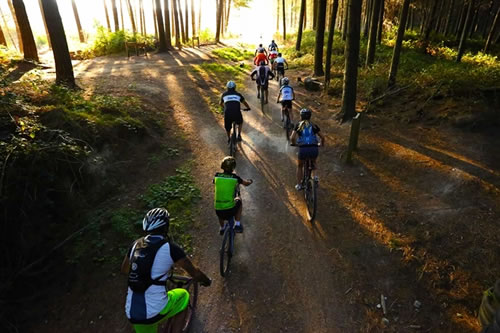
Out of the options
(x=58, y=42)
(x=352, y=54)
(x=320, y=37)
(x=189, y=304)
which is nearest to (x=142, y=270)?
(x=189, y=304)

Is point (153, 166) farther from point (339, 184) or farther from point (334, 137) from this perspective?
point (334, 137)

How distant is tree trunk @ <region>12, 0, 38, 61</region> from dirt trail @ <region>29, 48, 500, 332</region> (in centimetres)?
1073

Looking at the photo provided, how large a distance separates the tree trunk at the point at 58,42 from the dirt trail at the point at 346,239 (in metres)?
5.18

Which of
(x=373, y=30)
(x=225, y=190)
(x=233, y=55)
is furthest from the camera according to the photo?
(x=233, y=55)

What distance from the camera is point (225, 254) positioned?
251 inches

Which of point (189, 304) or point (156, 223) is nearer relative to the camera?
point (156, 223)

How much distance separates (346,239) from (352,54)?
8.43 m

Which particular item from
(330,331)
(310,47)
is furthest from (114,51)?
(330,331)

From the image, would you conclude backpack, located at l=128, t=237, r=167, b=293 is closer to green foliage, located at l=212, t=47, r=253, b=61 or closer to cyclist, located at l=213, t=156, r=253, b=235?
cyclist, located at l=213, t=156, r=253, b=235

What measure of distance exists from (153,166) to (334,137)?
7264 mm

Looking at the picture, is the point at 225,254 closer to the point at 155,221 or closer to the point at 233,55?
the point at 155,221

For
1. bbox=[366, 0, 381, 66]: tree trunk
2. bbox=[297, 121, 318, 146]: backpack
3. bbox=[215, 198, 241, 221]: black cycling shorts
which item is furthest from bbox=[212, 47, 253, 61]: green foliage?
bbox=[215, 198, 241, 221]: black cycling shorts

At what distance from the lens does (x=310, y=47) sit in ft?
93.9

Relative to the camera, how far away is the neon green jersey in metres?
5.72
